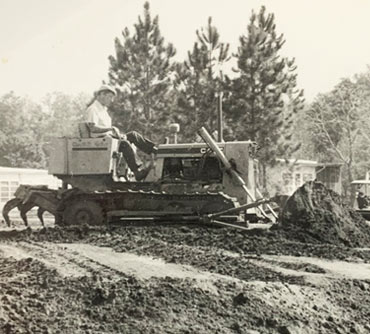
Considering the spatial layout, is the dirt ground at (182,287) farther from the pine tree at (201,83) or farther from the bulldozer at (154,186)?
the pine tree at (201,83)

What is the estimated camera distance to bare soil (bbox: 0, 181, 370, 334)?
5676 millimetres

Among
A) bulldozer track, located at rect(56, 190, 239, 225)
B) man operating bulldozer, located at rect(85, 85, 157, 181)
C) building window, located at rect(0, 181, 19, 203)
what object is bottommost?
building window, located at rect(0, 181, 19, 203)

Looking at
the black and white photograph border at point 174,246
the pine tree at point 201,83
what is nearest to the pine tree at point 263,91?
the pine tree at point 201,83

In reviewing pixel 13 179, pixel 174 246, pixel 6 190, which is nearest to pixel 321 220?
pixel 174 246

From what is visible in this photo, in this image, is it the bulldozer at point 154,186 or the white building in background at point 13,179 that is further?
the white building in background at point 13,179

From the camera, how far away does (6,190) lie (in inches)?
1272

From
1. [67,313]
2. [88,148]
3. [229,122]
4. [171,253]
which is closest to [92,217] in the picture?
[88,148]

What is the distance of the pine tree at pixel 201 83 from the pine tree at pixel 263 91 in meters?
1.24

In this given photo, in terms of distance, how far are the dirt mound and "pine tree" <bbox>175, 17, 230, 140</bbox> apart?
783 inches

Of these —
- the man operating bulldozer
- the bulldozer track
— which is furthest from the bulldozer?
the man operating bulldozer

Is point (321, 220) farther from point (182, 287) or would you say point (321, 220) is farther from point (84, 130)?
point (182, 287)

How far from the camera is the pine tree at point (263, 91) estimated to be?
3041cm

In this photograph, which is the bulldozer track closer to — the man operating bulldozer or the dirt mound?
the man operating bulldozer

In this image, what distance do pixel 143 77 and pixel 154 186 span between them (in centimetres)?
2097
